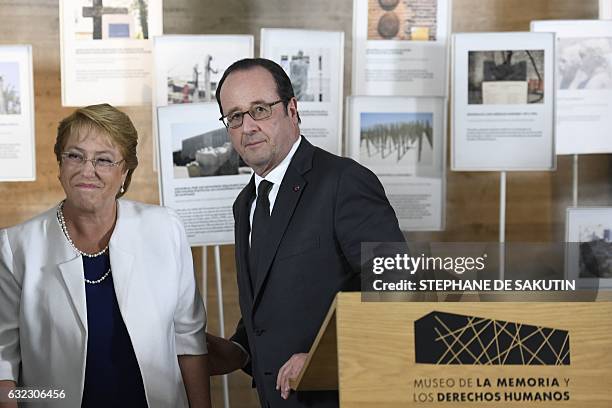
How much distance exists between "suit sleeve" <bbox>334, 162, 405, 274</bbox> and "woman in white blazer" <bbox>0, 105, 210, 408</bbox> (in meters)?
0.54

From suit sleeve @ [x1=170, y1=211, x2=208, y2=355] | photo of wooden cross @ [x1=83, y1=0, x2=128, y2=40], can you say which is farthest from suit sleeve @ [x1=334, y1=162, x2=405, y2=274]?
photo of wooden cross @ [x1=83, y1=0, x2=128, y2=40]

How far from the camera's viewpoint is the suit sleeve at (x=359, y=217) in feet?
8.11

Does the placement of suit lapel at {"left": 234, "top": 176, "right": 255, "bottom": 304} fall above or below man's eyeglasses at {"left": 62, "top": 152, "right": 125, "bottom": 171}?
below

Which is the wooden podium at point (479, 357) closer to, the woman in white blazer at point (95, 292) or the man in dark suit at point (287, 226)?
the man in dark suit at point (287, 226)

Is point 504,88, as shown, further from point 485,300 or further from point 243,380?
point 485,300

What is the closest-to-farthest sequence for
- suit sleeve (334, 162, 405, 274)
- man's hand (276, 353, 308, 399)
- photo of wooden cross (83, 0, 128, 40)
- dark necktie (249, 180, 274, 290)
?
1. man's hand (276, 353, 308, 399)
2. suit sleeve (334, 162, 405, 274)
3. dark necktie (249, 180, 274, 290)
4. photo of wooden cross (83, 0, 128, 40)

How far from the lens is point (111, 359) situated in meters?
2.54

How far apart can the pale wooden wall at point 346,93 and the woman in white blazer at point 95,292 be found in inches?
90.4

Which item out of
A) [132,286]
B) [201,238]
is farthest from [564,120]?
[132,286]

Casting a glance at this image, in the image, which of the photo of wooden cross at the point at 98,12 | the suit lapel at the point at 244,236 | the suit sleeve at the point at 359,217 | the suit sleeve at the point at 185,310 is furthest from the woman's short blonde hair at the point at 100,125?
the photo of wooden cross at the point at 98,12

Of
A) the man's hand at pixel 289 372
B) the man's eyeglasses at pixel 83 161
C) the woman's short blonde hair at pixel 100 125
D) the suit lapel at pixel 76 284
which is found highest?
the woman's short blonde hair at pixel 100 125

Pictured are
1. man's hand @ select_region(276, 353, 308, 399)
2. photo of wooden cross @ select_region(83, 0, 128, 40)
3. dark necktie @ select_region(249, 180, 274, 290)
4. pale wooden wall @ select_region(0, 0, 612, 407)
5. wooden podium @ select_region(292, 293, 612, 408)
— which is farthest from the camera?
pale wooden wall @ select_region(0, 0, 612, 407)

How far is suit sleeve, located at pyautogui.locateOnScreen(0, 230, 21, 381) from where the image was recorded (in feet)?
8.22

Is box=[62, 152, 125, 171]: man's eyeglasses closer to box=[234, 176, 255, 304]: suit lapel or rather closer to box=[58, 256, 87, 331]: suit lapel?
box=[58, 256, 87, 331]: suit lapel
